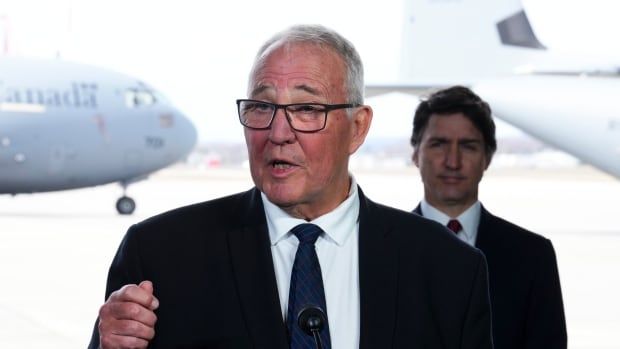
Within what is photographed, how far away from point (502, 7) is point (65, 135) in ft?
53.1

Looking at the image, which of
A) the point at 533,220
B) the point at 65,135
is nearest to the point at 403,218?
the point at 65,135

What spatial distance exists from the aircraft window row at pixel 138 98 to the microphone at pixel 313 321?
76.8 ft

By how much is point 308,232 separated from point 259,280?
144mm

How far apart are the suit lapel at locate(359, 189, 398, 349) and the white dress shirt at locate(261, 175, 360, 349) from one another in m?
0.03

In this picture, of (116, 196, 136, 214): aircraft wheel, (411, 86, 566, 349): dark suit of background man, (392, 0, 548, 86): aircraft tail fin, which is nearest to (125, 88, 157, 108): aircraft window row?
(116, 196, 136, 214): aircraft wheel

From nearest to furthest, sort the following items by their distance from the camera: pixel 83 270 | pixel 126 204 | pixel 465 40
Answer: pixel 83 270
pixel 126 204
pixel 465 40

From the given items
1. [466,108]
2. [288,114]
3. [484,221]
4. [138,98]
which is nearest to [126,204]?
[138,98]

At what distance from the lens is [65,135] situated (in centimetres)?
2444

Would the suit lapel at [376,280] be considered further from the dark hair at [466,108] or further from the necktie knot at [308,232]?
the dark hair at [466,108]

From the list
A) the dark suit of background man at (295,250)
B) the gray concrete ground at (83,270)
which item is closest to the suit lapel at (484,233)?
the dark suit of background man at (295,250)

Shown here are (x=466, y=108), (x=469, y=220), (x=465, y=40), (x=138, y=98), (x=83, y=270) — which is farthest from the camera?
(x=465, y=40)

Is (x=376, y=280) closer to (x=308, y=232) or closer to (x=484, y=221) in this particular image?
(x=308, y=232)

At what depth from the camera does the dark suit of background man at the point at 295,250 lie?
212 cm

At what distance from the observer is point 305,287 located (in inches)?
84.5
